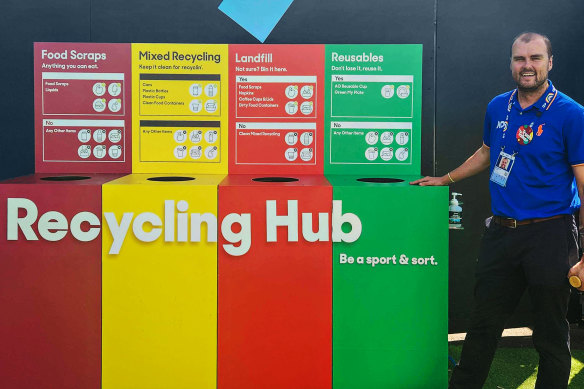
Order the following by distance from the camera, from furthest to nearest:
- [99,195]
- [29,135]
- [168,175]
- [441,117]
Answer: [441,117] → [29,135] → [168,175] → [99,195]

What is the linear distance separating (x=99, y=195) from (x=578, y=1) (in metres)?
2.75

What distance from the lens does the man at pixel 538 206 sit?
1822 mm

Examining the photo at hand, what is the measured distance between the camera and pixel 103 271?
203cm

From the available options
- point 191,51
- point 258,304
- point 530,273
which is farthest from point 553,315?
point 191,51

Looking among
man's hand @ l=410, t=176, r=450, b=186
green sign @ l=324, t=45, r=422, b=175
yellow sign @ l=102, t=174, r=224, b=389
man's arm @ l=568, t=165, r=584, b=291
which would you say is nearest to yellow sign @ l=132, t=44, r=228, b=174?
yellow sign @ l=102, t=174, r=224, b=389

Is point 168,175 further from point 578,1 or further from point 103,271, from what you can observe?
point 578,1

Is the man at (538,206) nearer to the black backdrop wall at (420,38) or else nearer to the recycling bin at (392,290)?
the recycling bin at (392,290)

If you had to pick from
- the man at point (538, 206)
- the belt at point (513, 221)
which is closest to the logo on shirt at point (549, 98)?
the man at point (538, 206)

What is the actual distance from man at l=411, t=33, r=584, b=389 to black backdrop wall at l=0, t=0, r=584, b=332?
982mm

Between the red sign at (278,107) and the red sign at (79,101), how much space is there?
523 mm

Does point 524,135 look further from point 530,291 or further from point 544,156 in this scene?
point 530,291

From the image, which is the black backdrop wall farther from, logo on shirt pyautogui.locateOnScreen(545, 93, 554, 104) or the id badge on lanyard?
logo on shirt pyautogui.locateOnScreen(545, 93, 554, 104)

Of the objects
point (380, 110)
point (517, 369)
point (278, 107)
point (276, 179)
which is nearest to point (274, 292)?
point (276, 179)

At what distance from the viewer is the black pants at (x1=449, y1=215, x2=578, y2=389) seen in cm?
183
